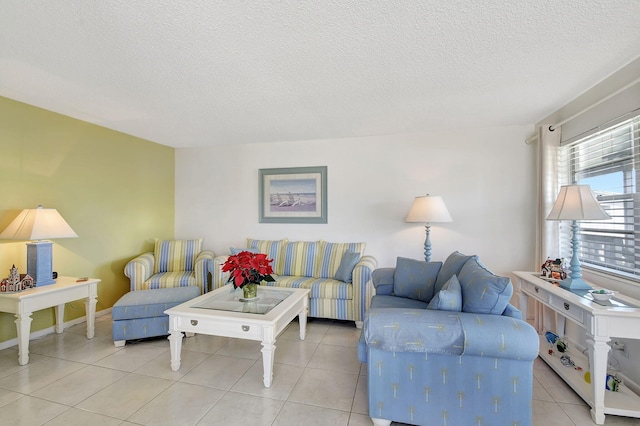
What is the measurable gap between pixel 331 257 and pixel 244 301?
1.46 metres

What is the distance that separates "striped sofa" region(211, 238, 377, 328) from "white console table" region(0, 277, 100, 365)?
121 cm

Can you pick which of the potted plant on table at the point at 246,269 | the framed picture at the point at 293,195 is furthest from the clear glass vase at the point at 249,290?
the framed picture at the point at 293,195

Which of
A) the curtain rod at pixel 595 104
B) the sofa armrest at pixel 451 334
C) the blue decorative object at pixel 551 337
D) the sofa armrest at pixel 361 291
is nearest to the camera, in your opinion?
the sofa armrest at pixel 451 334

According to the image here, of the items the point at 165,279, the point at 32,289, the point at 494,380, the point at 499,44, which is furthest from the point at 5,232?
the point at 499,44

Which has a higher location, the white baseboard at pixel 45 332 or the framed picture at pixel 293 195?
the framed picture at pixel 293 195

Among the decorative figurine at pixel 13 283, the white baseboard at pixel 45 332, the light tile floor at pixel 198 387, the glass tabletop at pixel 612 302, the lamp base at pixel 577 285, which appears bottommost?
the light tile floor at pixel 198 387

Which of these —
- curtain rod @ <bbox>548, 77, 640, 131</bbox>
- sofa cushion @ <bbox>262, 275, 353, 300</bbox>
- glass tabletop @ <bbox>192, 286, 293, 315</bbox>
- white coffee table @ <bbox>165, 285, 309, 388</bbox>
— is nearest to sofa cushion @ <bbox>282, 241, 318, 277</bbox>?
sofa cushion @ <bbox>262, 275, 353, 300</bbox>

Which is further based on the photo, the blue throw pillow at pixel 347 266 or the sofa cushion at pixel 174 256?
the sofa cushion at pixel 174 256

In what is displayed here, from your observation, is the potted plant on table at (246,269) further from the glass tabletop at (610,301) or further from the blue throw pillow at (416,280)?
the glass tabletop at (610,301)

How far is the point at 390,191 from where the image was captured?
12.9ft

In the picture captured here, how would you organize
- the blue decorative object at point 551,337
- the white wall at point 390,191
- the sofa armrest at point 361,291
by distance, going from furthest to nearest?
the white wall at point 390,191 < the sofa armrest at point 361,291 < the blue decorative object at point 551,337

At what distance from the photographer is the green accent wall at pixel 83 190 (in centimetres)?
276

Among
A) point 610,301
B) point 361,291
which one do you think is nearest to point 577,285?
A: point 610,301

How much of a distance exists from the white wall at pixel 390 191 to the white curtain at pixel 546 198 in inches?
17.2
